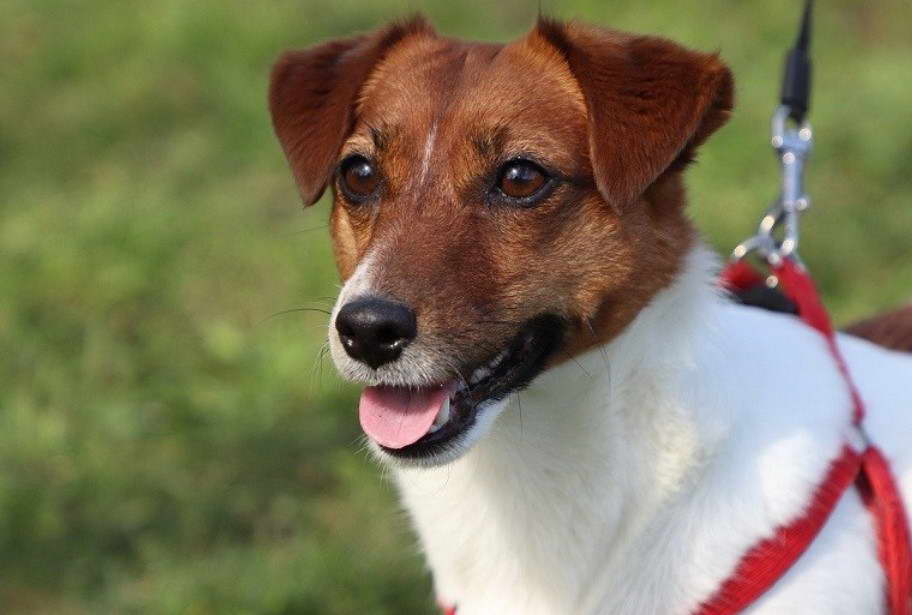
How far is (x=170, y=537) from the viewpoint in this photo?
441cm

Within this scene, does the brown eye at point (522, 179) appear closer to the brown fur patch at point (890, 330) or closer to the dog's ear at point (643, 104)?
the dog's ear at point (643, 104)

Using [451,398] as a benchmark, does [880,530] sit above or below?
below

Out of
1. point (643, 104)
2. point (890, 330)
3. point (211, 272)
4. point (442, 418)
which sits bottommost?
point (211, 272)

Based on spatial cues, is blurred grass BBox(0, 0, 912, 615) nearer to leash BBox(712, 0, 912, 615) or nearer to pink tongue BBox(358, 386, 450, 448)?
pink tongue BBox(358, 386, 450, 448)

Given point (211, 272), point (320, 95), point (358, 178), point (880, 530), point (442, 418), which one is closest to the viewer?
point (442, 418)

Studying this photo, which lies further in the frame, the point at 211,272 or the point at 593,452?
the point at 211,272

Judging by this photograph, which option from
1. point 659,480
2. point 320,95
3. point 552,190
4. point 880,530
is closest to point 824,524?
point 880,530

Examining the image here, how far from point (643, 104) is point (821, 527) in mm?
1001

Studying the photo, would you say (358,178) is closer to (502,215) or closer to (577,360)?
(502,215)

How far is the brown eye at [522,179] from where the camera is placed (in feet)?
9.44

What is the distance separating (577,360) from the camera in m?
2.87

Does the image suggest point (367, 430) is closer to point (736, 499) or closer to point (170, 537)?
point (736, 499)

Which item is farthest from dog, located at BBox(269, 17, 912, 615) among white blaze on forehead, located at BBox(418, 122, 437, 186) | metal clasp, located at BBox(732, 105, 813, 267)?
metal clasp, located at BBox(732, 105, 813, 267)

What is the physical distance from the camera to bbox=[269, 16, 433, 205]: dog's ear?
318cm
